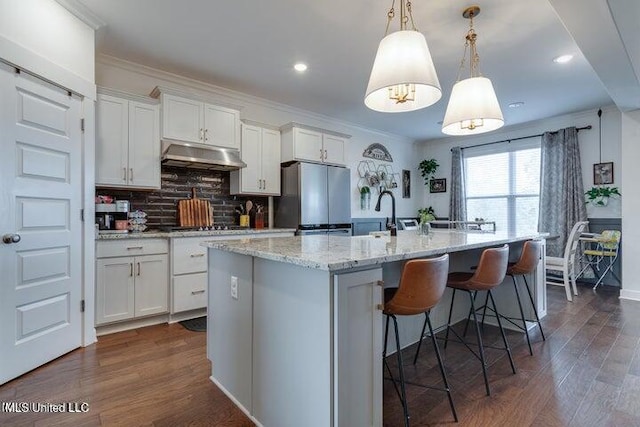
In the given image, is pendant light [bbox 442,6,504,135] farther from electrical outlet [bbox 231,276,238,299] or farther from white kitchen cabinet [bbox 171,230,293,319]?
white kitchen cabinet [bbox 171,230,293,319]

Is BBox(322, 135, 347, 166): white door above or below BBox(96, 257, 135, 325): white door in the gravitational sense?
above

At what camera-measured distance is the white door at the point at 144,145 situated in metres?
3.24

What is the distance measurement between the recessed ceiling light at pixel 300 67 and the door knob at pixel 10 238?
279cm

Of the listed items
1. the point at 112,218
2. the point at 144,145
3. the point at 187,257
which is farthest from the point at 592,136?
the point at 112,218

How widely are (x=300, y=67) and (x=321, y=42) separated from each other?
0.57m

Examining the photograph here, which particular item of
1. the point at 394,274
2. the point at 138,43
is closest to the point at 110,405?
the point at 394,274

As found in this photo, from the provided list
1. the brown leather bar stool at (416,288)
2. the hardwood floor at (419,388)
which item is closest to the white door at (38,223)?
the hardwood floor at (419,388)

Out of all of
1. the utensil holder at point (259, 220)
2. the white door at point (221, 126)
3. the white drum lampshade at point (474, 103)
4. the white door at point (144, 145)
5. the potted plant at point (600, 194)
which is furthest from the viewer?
the potted plant at point (600, 194)

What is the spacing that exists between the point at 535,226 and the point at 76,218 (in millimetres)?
6292

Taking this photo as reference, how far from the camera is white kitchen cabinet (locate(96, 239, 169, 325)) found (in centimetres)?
290

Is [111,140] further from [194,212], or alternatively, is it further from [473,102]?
[473,102]

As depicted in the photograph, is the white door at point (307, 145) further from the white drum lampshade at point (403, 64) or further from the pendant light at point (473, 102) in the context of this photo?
the white drum lampshade at point (403, 64)

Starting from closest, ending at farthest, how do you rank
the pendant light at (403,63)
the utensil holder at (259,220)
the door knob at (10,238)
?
the pendant light at (403,63) → the door knob at (10,238) → the utensil holder at (259,220)

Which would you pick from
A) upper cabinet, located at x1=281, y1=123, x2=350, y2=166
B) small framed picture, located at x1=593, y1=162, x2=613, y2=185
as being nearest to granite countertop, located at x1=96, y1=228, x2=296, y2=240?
upper cabinet, located at x1=281, y1=123, x2=350, y2=166
